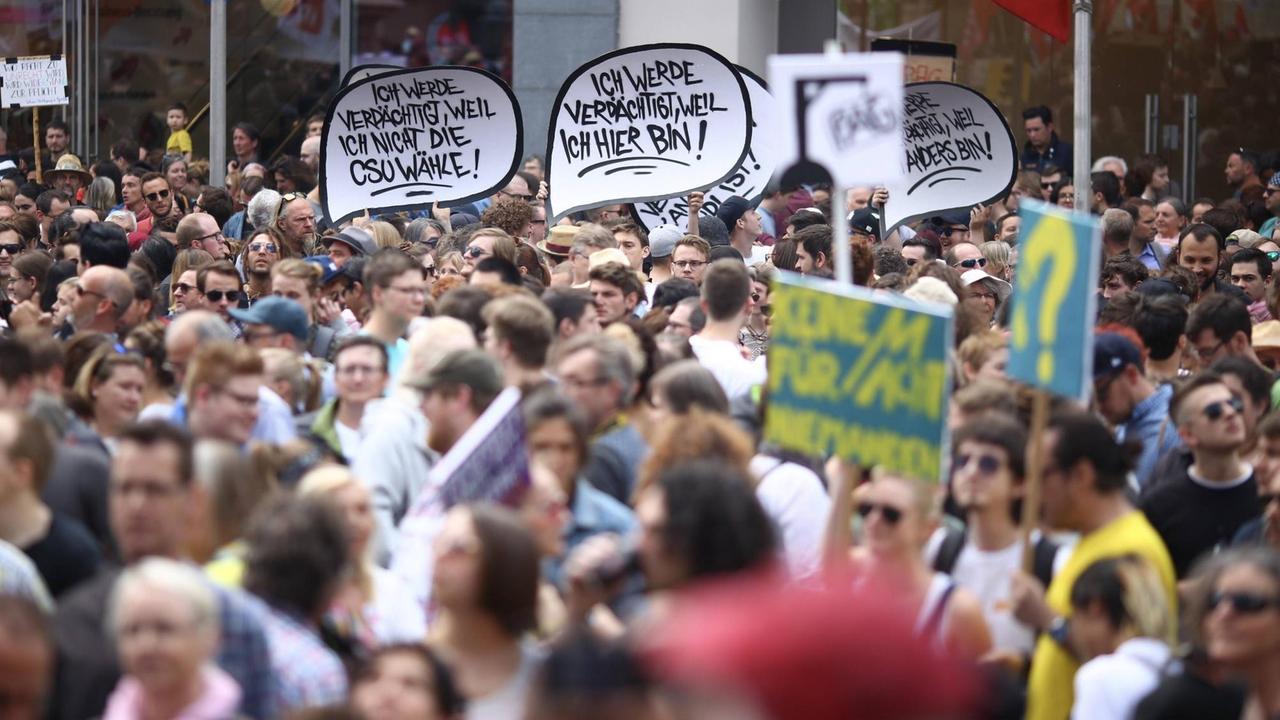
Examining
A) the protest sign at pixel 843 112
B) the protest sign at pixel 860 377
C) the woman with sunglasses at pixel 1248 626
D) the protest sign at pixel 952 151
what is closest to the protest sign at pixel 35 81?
the protest sign at pixel 952 151

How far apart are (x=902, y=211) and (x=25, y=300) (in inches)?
219

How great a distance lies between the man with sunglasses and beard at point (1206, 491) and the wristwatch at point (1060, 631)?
124 centimetres

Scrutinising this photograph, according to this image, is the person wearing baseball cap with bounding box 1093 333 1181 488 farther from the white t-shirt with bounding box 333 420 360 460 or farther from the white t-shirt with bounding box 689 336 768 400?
the white t-shirt with bounding box 333 420 360 460

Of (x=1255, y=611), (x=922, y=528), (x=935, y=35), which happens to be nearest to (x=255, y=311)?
(x=922, y=528)

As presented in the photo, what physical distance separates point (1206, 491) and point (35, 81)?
1566 centimetres

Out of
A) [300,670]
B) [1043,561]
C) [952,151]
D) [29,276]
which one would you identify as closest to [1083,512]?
[1043,561]

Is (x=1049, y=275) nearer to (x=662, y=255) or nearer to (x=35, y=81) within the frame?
(x=662, y=255)

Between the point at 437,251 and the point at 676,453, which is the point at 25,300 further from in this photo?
the point at 676,453

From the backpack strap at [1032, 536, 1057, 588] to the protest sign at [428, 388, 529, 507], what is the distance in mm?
1336

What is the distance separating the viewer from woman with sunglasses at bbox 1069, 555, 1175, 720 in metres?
4.50

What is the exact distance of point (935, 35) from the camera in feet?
75.9

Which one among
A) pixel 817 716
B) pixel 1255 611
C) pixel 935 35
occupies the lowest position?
pixel 1255 611

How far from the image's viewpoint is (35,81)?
19.5 metres

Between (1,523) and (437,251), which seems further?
(437,251)
